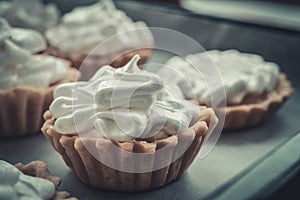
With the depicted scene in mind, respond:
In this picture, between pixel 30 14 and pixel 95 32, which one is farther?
pixel 30 14

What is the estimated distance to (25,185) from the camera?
5.21ft

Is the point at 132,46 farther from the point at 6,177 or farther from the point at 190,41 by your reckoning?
the point at 6,177

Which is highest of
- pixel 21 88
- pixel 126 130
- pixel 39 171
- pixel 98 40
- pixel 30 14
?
pixel 126 130

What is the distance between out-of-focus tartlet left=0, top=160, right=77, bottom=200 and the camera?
5.00 ft

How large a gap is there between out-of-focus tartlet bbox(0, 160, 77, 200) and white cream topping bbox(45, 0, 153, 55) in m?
1.21

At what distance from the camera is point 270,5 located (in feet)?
11.0

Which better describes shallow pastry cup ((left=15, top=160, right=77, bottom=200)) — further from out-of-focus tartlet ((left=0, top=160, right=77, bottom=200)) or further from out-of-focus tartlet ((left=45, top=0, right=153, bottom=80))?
out-of-focus tartlet ((left=45, top=0, right=153, bottom=80))

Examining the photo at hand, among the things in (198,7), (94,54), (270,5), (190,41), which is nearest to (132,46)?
(94,54)

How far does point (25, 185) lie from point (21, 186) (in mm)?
16

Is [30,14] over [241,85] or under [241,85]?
under

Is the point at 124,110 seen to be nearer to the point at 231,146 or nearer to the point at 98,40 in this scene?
the point at 231,146

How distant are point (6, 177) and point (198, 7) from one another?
1.99m

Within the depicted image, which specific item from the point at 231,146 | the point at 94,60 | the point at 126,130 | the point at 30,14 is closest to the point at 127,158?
the point at 126,130

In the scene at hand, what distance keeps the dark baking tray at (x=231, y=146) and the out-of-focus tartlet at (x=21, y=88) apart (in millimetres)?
60
